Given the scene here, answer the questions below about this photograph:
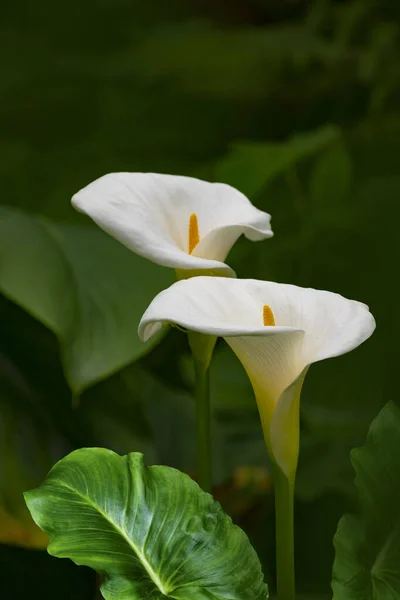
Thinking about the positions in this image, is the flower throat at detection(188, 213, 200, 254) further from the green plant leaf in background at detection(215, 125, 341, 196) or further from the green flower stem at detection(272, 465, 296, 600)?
the green plant leaf in background at detection(215, 125, 341, 196)

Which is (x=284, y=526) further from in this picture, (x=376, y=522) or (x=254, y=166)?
(x=254, y=166)

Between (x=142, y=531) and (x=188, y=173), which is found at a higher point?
(x=188, y=173)

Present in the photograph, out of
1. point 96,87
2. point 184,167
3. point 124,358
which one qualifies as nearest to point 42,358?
point 124,358

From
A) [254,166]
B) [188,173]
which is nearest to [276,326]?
[254,166]

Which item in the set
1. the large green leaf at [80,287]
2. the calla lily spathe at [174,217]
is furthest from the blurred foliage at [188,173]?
the calla lily spathe at [174,217]

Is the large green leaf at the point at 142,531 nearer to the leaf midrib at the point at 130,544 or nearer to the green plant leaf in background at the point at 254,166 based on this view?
the leaf midrib at the point at 130,544

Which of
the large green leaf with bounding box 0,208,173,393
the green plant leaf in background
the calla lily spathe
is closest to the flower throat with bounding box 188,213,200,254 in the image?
the calla lily spathe
